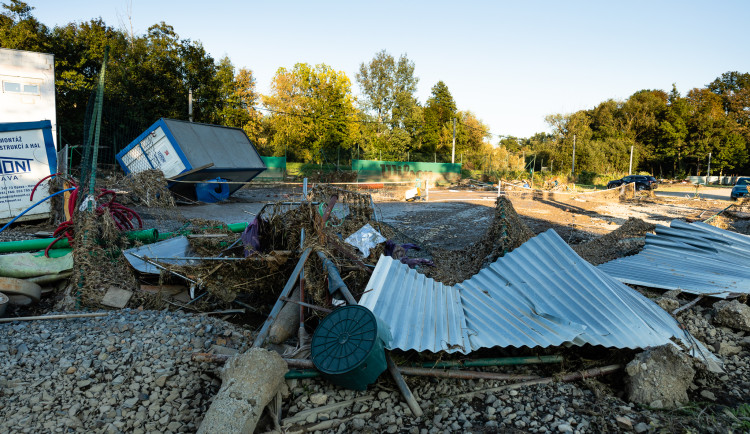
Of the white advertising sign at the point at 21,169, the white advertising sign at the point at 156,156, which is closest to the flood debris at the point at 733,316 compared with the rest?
the white advertising sign at the point at 21,169

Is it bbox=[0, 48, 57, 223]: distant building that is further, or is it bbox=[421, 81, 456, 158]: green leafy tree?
bbox=[421, 81, 456, 158]: green leafy tree

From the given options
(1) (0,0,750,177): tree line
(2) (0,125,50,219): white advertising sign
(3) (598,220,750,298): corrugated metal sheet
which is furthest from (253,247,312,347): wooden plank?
(1) (0,0,750,177): tree line

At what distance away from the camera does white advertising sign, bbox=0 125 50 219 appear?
8500 millimetres

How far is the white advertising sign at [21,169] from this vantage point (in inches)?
335

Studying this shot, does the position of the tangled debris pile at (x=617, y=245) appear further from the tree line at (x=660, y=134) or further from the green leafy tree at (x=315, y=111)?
the tree line at (x=660, y=134)

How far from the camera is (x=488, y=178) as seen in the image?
36.8m

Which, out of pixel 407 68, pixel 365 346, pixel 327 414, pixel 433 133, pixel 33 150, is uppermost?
pixel 407 68

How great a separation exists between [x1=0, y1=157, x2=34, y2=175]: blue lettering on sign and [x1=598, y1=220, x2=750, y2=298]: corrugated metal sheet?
10.6 metres

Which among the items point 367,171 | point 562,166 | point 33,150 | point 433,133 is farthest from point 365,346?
→ point 562,166

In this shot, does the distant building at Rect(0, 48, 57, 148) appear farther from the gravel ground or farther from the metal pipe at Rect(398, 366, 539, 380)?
the metal pipe at Rect(398, 366, 539, 380)

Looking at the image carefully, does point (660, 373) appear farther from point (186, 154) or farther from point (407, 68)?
point (407, 68)

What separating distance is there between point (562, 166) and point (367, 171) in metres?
32.3

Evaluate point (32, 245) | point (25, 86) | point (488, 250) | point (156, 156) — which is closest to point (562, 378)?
point (488, 250)

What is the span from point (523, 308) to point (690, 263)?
3482 mm
